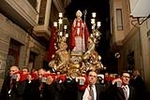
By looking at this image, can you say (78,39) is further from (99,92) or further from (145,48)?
(99,92)

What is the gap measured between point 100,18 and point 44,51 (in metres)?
6.92

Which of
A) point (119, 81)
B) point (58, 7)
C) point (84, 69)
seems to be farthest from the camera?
point (58, 7)

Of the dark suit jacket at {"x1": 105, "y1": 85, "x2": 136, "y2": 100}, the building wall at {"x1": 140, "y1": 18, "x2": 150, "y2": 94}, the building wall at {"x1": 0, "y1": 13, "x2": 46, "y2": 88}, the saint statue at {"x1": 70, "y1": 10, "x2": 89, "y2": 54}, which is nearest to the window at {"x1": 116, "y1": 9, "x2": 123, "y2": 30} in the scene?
the saint statue at {"x1": 70, "y1": 10, "x2": 89, "y2": 54}

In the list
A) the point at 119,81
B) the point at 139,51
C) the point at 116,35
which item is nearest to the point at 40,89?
the point at 119,81

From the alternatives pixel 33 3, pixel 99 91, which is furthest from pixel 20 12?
pixel 99 91

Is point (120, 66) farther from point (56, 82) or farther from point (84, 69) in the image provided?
point (56, 82)

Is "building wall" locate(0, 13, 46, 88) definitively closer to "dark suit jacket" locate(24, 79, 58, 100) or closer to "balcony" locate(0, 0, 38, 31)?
"balcony" locate(0, 0, 38, 31)

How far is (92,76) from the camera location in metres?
3.45

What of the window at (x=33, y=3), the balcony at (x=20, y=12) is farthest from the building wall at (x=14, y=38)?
the window at (x=33, y=3)

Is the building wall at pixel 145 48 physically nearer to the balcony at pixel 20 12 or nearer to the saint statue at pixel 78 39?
the saint statue at pixel 78 39

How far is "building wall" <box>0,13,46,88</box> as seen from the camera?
6.09 metres

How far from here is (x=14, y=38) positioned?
273 inches

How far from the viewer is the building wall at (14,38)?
20.0 feet

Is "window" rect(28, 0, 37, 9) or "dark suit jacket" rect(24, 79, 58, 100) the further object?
"window" rect(28, 0, 37, 9)
